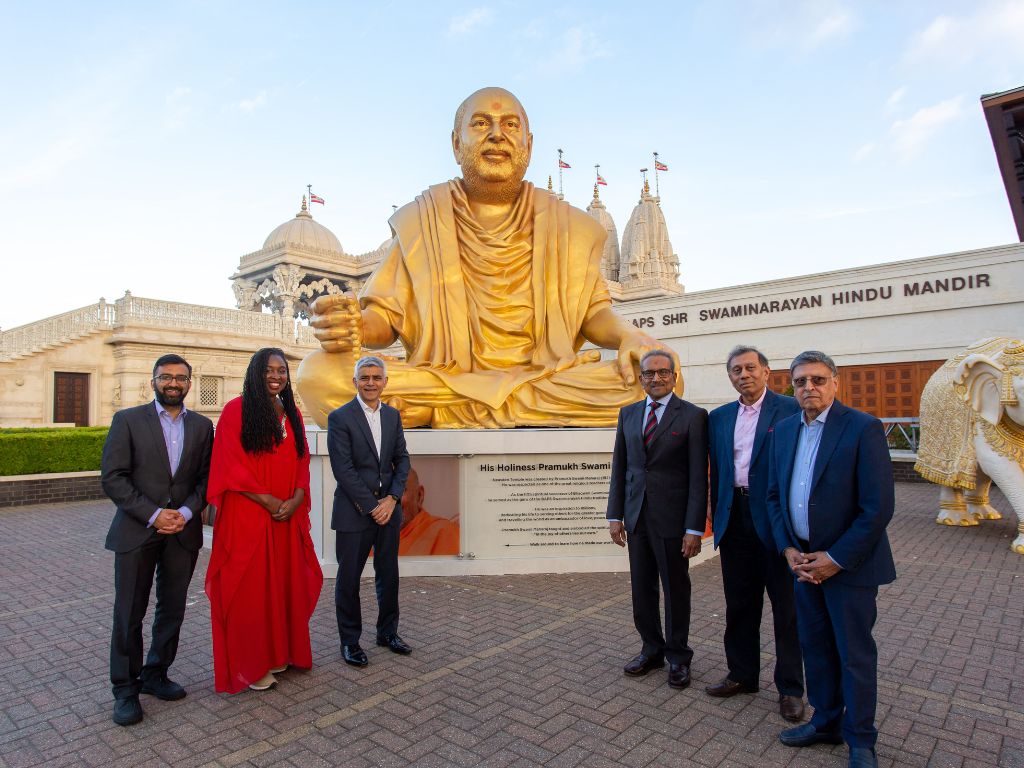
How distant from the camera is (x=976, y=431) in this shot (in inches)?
273

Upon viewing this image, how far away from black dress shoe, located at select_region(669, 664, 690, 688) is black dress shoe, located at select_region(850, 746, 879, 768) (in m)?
0.83

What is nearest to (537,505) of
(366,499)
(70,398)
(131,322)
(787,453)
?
(366,499)

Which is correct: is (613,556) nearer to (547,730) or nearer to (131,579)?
(547,730)

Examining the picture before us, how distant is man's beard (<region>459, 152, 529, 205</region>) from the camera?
6.05 meters

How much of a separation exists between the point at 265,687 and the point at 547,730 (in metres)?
1.34

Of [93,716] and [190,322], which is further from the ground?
[190,322]

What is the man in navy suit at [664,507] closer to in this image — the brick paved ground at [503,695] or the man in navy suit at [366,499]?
the brick paved ground at [503,695]

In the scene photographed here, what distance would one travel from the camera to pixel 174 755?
248cm

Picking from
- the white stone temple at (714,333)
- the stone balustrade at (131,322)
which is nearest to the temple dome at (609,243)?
the white stone temple at (714,333)

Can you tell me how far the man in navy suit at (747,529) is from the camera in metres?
2.86

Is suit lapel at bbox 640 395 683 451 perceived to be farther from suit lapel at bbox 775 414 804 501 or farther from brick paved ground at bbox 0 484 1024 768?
brick paved ground at bbox 0 484 1024 768

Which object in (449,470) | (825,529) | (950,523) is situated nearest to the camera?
(825,529)

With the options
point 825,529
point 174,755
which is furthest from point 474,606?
point 825,529

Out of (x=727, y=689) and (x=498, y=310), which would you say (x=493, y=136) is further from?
(x=727, y=689)
